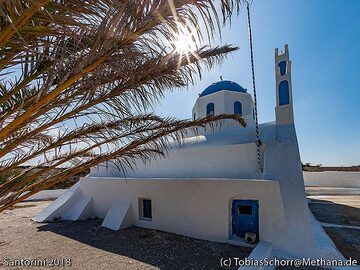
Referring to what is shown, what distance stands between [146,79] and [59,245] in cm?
743

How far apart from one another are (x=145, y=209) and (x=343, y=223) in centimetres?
865

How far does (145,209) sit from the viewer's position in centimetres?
1028

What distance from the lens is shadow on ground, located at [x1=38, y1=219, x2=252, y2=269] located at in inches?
260

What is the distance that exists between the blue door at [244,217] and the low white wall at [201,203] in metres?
0.20

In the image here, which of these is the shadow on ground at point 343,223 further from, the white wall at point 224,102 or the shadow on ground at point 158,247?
the white wall at point 224,102

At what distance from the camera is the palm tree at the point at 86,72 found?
2.34 metres

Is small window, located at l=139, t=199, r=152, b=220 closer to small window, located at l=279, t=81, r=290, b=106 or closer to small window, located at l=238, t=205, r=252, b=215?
small window, located at l=238, t=205, r=252, b=215

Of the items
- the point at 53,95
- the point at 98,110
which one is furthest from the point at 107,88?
the point at 53,95

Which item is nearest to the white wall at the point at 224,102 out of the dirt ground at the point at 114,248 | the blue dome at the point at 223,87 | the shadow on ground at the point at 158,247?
the blue dome at the point at 223,87

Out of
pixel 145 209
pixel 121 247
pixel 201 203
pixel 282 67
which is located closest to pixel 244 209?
pixel 201 203

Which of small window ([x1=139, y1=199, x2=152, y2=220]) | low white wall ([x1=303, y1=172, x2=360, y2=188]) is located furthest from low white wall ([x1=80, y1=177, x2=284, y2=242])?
low white wall ([x1=303, y1=172, x2=360, y2=188])

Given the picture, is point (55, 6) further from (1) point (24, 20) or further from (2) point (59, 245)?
(2) point (59, 245)

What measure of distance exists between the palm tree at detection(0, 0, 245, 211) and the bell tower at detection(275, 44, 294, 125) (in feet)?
16.3

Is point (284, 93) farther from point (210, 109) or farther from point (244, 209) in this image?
point (210, 109)
